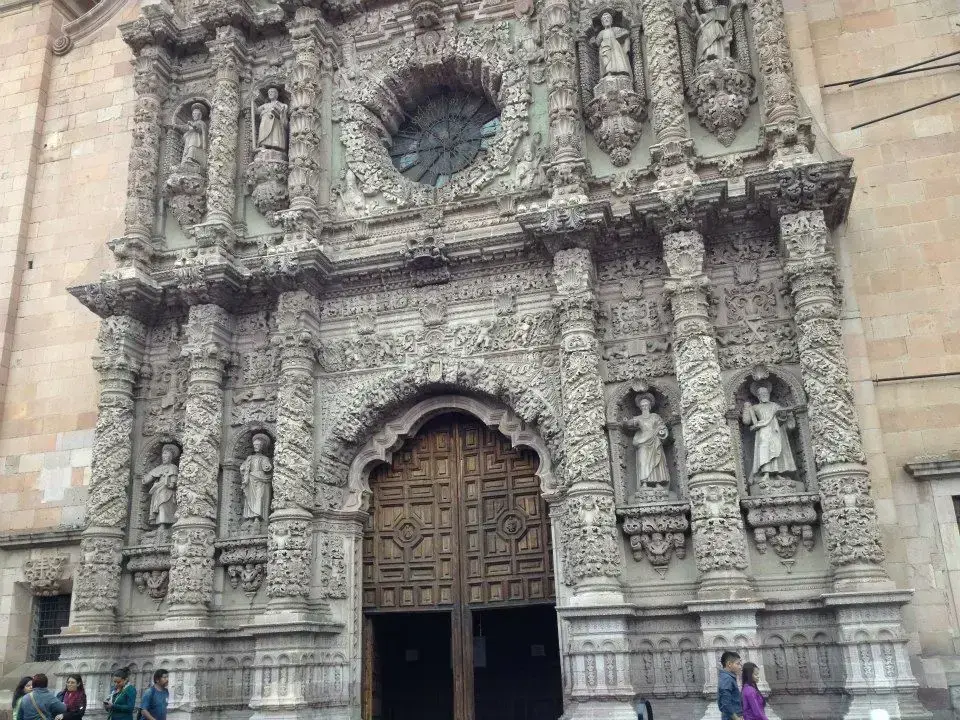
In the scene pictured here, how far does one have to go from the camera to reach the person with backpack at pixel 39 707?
318 inches

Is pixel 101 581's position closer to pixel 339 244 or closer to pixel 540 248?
pixel 339 244

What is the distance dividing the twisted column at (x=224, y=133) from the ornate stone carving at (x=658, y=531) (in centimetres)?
694

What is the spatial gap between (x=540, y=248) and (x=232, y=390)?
479 centimetres

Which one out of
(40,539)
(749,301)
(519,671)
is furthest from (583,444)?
(40,539)

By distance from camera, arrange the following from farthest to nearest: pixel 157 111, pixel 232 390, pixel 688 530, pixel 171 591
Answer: pixel 157 111 → pixel 232 390 → pixel 171 591 → pixel 688 530

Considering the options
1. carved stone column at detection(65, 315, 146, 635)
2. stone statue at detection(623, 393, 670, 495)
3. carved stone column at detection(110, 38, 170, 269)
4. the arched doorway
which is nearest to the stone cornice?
stone statue at detection(623, 393, 670, 495)

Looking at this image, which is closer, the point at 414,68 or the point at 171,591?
the point at 171,591

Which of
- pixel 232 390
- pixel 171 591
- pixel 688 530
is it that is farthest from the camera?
pixel 232 390

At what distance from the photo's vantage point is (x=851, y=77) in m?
11.7

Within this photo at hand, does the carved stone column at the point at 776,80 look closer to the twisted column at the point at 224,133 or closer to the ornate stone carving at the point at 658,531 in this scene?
the ornate stone carving at the point at 658,531

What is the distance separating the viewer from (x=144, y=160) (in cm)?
1356

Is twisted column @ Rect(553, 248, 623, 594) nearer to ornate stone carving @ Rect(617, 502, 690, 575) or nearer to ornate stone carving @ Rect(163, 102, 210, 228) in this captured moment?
ornate stone carving @ Rect(617, 502, 690, 575)

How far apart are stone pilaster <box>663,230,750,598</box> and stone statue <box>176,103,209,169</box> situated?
24.2 feet

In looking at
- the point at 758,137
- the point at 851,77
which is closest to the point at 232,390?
the point at 758,137
